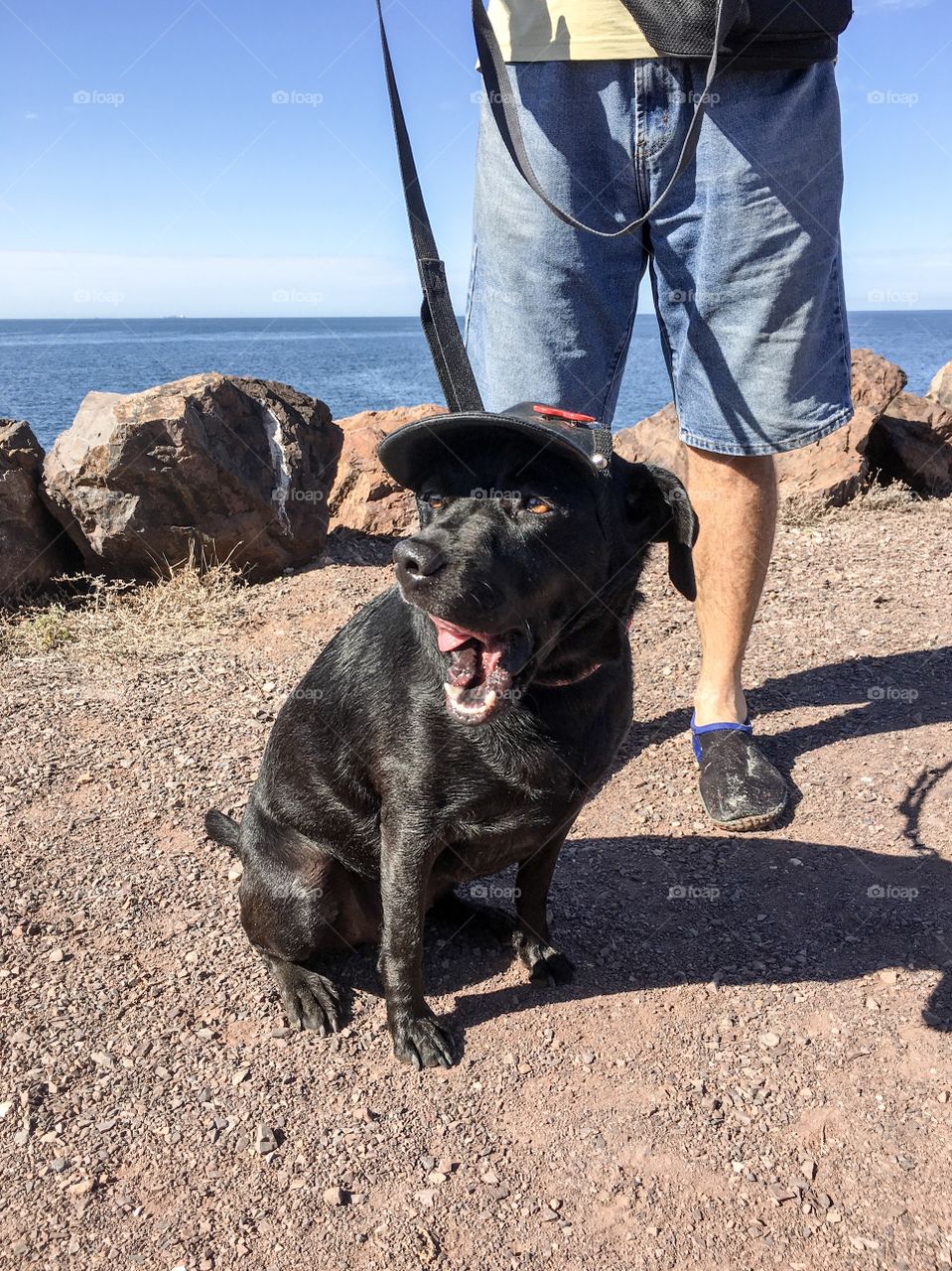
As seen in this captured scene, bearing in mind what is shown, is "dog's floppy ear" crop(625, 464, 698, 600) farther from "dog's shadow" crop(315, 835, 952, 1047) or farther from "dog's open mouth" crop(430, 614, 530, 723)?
"dog's shadow" crop(315, 835, 952, 1047)

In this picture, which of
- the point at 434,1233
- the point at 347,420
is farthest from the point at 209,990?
the point at 347,420

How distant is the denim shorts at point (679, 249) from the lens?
10.3ft

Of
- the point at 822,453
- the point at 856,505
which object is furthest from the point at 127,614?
the point at 856,505

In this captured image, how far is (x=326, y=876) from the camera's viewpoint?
2.76 m

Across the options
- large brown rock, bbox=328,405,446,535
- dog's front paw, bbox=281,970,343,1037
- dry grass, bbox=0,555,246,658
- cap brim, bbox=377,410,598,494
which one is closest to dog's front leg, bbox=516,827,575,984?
dog's front paw, bbox=281,970,343,1037

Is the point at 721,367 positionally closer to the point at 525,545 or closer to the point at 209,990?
the point at 525,545

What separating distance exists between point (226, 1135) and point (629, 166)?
9.88 ft

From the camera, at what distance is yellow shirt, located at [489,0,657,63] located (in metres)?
3.03

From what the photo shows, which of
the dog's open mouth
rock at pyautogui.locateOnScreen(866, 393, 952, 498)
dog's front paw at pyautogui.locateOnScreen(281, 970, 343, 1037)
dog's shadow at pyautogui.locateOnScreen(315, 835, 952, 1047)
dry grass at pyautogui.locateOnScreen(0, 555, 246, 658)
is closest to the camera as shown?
the dog's open mouth

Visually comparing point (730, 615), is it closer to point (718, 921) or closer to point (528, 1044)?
point (718, 921)

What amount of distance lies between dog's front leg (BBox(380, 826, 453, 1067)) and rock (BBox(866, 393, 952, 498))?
6.66 meters

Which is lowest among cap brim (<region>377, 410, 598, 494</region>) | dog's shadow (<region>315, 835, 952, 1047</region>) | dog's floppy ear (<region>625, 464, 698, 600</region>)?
dog's shadow (<region>315, 835, 952, 1047</region>)

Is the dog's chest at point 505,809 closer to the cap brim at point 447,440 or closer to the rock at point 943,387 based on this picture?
the cap brim at point 447,440

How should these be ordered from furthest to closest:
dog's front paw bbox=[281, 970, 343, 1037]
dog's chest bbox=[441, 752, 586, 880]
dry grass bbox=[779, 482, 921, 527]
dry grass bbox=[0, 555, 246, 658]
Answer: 1. dry grass bbox=[779, 482, 921, 527]
2. dry grass bbox=[0, 555, 246, 658]
3. dog's front paw bbox=[281, 970, 343, 1037]
4. dog's chest bbox=[441, 752, 586, 880]
